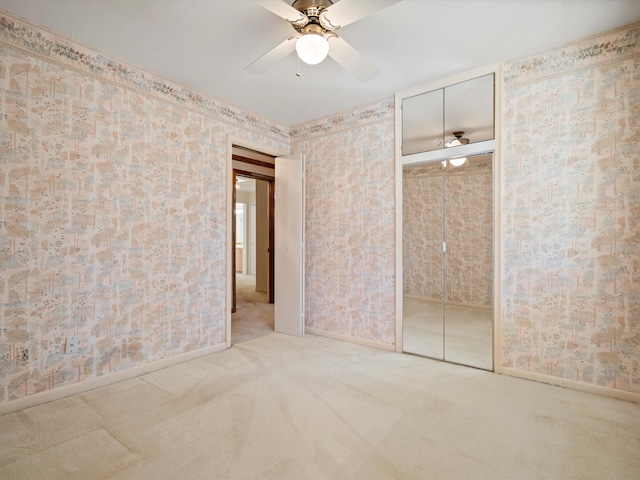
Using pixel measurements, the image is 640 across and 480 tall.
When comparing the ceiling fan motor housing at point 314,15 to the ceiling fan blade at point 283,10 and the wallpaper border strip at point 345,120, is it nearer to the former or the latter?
the ceiling fan blade at point 283,10

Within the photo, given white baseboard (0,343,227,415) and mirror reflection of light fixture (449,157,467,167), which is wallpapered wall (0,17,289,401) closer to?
white baseboard (0,343,227,415)

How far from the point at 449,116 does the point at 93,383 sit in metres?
3.75

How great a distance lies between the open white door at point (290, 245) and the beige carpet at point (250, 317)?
313 mm

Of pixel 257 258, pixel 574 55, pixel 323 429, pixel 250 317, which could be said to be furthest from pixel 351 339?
pixel 257 258

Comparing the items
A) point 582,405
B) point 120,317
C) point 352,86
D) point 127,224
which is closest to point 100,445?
point 120,317

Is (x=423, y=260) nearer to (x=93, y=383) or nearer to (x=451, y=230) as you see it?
(x=451, y=230)

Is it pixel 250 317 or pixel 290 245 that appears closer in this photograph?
pixel 290 245

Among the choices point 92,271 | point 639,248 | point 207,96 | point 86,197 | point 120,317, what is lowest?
point 120,317

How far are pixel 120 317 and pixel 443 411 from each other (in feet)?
8.35

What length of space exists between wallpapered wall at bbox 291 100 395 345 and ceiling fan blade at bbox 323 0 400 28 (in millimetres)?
1691

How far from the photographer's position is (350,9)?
5.41 feet

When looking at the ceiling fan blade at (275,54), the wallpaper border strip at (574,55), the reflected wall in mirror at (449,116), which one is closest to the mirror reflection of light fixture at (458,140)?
the reflected wall in mirror at (449,116)

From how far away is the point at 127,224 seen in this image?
2.62m

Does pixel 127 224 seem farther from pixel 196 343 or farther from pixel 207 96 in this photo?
pixel 207 96
